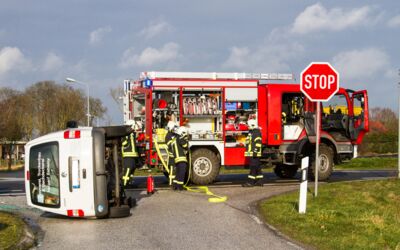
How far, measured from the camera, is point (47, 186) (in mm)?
8953

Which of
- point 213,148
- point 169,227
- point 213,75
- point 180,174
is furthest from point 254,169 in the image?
point 169,227

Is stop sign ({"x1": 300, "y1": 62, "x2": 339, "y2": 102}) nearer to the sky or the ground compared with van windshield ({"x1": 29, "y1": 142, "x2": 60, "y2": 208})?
nearer to the sky

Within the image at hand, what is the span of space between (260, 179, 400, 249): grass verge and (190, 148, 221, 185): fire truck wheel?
2.84 meters

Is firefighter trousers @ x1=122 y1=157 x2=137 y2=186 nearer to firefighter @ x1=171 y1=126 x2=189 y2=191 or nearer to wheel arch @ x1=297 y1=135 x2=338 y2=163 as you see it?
firefighter @ x1=171 y1=126 x2=189 y2=191

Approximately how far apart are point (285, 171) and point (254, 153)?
3437 millimetres

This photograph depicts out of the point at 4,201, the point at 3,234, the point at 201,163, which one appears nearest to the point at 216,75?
the point at 201,163

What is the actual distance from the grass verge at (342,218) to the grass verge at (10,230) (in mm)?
4067

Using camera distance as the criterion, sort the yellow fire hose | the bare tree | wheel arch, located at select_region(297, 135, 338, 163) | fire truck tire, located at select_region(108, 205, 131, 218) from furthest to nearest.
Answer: the bare tree
wheel arch, located at select_region(297, 135, 338, 163)
the yellow fire hose
fire truck tire, located at select_region(108, 205, 131, 218)

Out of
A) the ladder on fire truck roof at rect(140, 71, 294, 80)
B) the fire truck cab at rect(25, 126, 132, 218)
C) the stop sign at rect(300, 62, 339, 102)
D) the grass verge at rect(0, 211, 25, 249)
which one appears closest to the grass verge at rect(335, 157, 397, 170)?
the ladder on fire truck roof at rect(140, 71, 294, 80)

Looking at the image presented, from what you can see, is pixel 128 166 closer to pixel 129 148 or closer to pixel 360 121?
pixel 129 148

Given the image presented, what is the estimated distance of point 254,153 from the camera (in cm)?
1372

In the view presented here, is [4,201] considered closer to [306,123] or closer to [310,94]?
[310,94]

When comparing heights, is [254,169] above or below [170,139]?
below

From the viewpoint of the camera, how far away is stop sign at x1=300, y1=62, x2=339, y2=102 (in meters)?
10.9
